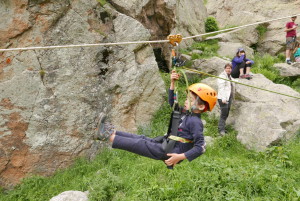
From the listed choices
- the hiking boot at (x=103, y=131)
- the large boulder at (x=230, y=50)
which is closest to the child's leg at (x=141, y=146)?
the hiking boot at (x=103, y=131)

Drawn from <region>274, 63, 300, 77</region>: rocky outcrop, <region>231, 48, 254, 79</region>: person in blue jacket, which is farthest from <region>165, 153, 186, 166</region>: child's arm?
<region>274, 63, 300, 77</region>: rocky outcrop

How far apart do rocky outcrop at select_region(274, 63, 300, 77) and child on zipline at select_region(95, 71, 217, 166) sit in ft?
26.0

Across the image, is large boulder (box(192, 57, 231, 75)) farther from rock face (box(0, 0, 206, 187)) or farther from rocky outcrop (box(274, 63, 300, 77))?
rock face (box(0, 0, 206, 187))

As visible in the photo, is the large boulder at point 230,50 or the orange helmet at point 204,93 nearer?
the orange helmet at point 204,93

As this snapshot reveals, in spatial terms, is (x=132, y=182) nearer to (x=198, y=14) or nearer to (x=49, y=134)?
(x=49, y=134)

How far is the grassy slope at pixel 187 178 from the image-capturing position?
473 cm

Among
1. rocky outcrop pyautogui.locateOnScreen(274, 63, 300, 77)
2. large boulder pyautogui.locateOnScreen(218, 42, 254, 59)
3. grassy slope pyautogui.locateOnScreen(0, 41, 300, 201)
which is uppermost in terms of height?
large boulder pyautogui.locateOnScreen(218, 42, 254, 59)

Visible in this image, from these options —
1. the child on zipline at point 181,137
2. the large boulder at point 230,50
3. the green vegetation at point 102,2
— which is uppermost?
the green vegetation at point 102,2

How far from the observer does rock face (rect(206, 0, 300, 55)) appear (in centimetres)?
1404

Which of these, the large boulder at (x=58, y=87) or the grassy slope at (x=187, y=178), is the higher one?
the large boulder at (x=58, y=87)

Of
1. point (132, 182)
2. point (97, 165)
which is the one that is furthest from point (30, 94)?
point (132, 182)

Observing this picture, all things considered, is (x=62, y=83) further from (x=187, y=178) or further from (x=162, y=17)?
(x=162, y=17)

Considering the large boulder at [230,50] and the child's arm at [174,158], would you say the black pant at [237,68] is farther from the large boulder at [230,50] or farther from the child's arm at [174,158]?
the child's arm at [174,158]

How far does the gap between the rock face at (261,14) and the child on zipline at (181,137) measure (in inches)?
449
